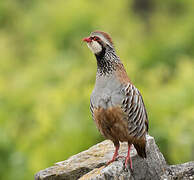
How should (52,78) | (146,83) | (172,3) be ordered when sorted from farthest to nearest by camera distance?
(172,3), (52,78), (146,83)

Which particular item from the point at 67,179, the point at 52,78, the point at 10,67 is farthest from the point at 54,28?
the point at 67,179

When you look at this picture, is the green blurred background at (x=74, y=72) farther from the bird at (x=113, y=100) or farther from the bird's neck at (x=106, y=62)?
the bird's neck at (x=106, y=62)

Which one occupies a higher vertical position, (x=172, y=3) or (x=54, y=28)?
(x=172, y=3)

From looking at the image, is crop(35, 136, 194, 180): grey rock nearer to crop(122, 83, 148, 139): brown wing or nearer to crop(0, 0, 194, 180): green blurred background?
crop(122, 83, 148, 139): brown wing

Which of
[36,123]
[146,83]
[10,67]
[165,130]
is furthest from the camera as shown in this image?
[10,67]

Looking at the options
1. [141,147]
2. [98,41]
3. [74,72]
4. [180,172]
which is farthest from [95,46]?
[74,72]

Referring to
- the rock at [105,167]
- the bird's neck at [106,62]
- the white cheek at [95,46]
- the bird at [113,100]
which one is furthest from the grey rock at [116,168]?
the white cheek at [95,46]

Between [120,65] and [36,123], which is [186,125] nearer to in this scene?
[36,123]

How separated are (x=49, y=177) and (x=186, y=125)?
6188 mm

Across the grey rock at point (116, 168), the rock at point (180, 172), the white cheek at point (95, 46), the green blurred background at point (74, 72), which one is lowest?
the rock at point (180, 172)

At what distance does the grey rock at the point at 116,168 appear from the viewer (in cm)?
714

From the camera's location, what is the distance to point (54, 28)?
2464 cm

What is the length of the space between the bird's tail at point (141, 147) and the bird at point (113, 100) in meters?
0.03

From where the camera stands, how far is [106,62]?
7203mm
